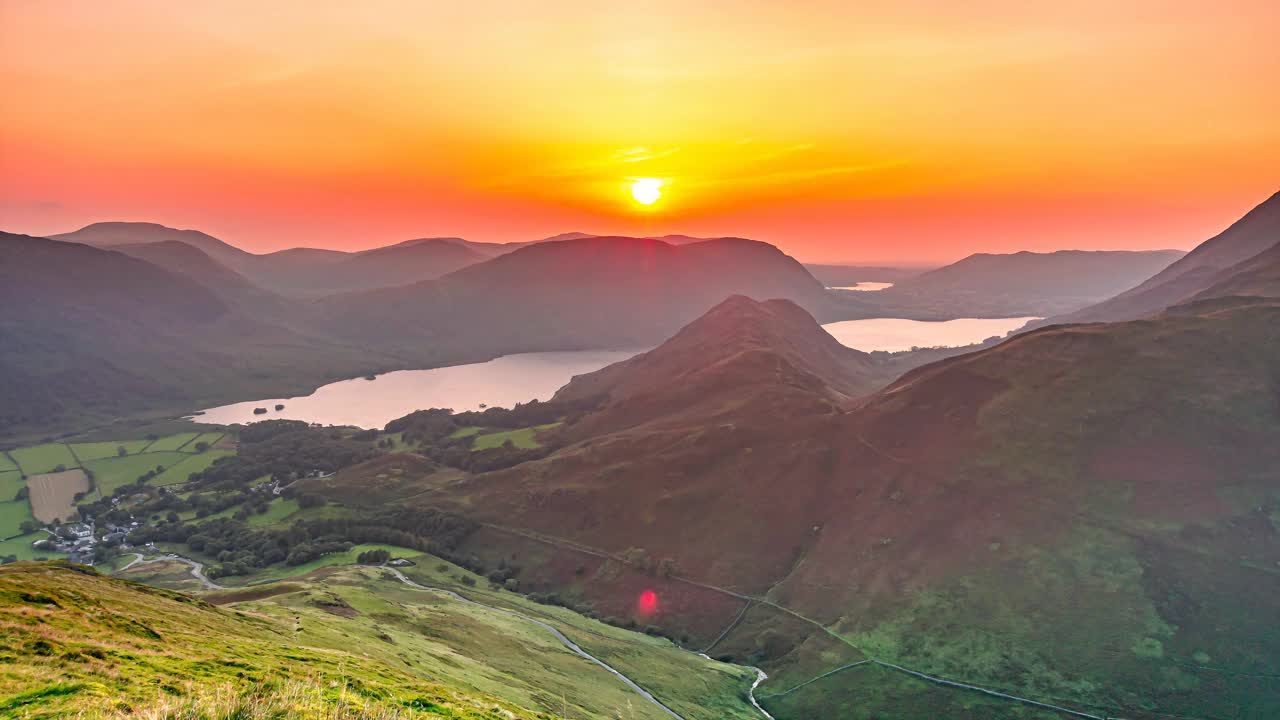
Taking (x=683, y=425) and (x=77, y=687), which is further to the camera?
(x=683, y=425)

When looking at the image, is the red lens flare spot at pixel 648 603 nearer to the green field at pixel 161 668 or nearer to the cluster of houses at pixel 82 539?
the green field at pixel 161 668

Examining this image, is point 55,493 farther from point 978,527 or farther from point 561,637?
point 978,527

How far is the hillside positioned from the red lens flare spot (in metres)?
27.5

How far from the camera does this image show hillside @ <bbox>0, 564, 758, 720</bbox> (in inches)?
969

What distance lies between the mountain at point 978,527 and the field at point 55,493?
96176 millimetres

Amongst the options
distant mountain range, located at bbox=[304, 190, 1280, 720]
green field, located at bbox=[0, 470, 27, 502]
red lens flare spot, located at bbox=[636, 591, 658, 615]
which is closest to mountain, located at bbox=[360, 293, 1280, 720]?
distant mountain range, located at bbox=[304, 190, 1280, 720]

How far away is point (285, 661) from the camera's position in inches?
1410

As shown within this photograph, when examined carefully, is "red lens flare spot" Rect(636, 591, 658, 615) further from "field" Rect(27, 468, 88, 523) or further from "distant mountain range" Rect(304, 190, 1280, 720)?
"field" Rect(27, 468, 88, 523)

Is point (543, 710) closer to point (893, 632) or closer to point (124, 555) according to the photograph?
point (893, 632)

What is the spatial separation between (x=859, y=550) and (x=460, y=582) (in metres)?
70.5

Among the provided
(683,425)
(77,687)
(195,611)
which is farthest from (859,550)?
(77,687)

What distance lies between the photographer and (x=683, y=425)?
172 meters

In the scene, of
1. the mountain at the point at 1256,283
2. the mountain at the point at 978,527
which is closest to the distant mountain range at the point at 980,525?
the mountain at the point at 978,527

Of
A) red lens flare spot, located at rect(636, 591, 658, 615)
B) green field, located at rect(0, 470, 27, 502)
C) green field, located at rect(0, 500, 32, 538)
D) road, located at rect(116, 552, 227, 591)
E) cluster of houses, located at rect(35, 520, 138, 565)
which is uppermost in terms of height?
green field, located at rect(0, 470, 27, 502)
